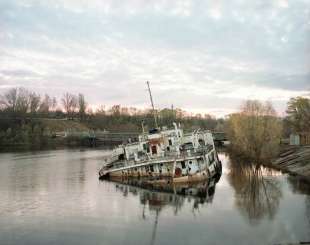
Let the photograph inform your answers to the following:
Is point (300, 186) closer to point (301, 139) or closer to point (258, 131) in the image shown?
point (258, 131)

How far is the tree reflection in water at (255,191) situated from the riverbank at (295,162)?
9.59 feet

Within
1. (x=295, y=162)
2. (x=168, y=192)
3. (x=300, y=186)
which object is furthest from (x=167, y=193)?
(x=295, y=162)

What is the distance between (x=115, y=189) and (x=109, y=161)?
41.7 ft

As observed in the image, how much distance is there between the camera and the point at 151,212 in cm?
4244

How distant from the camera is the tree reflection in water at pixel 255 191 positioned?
4106 centimetres

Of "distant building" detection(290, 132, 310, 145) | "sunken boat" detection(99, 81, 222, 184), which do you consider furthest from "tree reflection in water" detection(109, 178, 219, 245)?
"distant building" detection(290, 132, 310, 145)

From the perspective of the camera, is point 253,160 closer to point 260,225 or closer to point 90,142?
point 260,225

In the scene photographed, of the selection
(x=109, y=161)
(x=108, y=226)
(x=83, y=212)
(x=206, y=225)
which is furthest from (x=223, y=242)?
(x=109, y=161)

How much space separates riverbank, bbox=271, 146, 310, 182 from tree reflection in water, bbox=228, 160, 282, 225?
292 centimetres

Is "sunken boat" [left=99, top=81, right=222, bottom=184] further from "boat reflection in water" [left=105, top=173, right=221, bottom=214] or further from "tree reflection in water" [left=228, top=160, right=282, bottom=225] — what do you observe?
"tree reflection in water" [left=228, top=160, right=282, bottom=225]

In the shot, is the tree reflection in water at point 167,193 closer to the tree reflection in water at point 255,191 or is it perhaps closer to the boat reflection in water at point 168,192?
the boat reflection in water at point 168,192

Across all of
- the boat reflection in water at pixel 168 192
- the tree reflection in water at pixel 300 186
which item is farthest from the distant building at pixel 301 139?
the boat reflection in water at pixel 168 192

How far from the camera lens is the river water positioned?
109 ft

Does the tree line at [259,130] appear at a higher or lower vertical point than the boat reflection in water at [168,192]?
higher
